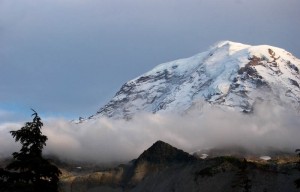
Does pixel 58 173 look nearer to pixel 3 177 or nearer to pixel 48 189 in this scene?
pixel 48 189

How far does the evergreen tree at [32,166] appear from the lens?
30703 mm

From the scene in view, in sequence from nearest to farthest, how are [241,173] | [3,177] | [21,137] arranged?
1. [3,177]
2. [21,137]
3. [241,173]

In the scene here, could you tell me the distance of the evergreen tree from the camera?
30.7 m

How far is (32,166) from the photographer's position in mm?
31344

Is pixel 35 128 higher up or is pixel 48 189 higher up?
pixel 35 128

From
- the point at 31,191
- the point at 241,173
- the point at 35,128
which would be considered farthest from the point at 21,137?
the point at 241,173

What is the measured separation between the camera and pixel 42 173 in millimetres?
31250

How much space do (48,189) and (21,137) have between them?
3.12 metres

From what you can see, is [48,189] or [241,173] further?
[241,173]

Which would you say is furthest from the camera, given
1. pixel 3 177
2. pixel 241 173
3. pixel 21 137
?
pixel 241 173

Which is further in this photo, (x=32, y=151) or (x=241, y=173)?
(x=241, y=173)

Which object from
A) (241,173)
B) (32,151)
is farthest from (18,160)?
(241,173)

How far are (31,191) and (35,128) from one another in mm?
3517

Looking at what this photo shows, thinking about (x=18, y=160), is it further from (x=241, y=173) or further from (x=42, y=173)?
(x=241, y=173)
